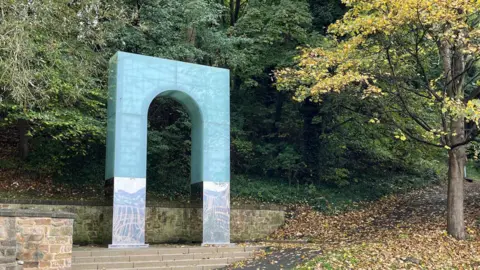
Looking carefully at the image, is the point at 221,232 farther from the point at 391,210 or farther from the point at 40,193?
the point at 391,210

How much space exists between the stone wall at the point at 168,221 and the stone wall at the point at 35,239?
3.17 meters

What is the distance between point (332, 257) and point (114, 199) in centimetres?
519

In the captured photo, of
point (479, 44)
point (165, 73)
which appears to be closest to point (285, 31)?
point (165, 73)

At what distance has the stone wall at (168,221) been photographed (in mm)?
11922

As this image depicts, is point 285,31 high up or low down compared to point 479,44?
up

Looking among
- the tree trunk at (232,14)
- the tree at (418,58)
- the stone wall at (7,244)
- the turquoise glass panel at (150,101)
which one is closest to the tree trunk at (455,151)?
the tree at (418,58)

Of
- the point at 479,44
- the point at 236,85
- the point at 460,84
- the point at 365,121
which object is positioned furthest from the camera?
the point at 236,85

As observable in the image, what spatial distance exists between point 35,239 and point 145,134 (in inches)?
177

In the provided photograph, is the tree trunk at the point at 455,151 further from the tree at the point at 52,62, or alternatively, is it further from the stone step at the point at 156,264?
the tree at the point at 52,62

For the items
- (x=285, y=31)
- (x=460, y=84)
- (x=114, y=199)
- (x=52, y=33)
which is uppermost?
(x=285, y=31)

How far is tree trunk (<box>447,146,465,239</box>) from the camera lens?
11.6 meters

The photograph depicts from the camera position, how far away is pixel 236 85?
20000 millimetres

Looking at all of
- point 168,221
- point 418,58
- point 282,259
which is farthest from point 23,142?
point 418,58

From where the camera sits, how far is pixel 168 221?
1356cm
